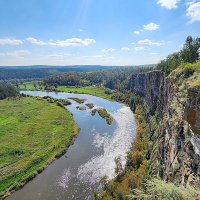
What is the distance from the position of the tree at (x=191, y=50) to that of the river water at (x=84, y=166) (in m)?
27.4

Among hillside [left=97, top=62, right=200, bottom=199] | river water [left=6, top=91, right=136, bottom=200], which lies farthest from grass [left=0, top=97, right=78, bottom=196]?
hillside [left=97, top=62, right=200, bottom=199]

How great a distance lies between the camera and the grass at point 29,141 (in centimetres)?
4765

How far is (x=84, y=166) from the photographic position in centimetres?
5025

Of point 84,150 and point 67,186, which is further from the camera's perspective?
point 84,150

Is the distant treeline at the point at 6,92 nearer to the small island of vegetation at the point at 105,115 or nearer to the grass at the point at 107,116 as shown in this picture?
the small island of vegetation at the point at 105,115

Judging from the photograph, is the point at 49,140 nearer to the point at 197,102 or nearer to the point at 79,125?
the point at 79,125

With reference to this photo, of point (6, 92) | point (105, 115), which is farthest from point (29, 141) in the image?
point (6, 92)

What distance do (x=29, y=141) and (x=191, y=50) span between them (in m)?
56.5

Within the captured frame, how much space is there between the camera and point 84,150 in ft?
193

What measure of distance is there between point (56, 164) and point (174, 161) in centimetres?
3258

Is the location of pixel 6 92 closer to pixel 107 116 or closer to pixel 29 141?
pixel 107 116

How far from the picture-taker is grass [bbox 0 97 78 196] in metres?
47.7

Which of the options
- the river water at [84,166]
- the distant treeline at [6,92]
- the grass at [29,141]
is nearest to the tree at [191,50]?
the river water at [84,166]

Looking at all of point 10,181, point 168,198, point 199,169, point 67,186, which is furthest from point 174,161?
point 10,181
